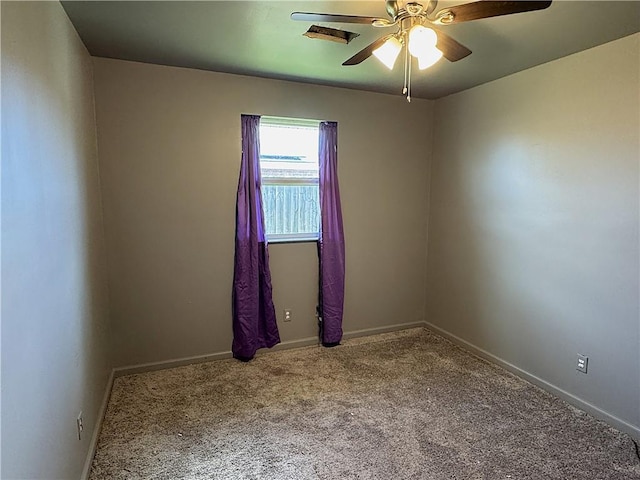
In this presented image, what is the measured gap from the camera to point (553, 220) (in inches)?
112

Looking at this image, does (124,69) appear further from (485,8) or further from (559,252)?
(559,252)

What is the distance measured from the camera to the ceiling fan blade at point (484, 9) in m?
1.43

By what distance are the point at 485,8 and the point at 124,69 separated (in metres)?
2.52

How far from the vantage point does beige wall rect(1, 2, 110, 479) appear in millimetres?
1262

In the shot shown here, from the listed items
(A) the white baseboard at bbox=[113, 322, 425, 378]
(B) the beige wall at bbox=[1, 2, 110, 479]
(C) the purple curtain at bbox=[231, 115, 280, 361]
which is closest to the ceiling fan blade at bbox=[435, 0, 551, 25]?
(B) the beige wall at bbox=[1, 2, 110, 479]

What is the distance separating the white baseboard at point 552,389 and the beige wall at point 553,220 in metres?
0.03

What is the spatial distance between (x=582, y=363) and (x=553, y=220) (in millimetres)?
1003

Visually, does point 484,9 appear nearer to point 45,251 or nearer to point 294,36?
point 294,36

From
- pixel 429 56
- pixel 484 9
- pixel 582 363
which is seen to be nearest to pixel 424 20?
pixel 429 56

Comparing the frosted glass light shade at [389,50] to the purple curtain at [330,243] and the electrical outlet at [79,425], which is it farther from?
the electrical outlet at [79,425]

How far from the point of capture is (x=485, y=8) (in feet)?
4.99

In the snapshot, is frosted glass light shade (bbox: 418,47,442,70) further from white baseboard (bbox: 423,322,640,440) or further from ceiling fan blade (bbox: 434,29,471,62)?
white baseboard (bbox: 423,322,640,440)

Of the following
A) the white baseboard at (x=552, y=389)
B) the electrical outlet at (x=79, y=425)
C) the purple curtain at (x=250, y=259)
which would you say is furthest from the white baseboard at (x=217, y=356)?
the electrical outlet at (x=79, y=425)

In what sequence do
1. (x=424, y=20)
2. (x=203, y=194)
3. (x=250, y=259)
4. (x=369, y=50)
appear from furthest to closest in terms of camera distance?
(x=250, y=259) < (x=203, y=194) < (x=369, y=50) < (x=424, y=20)
